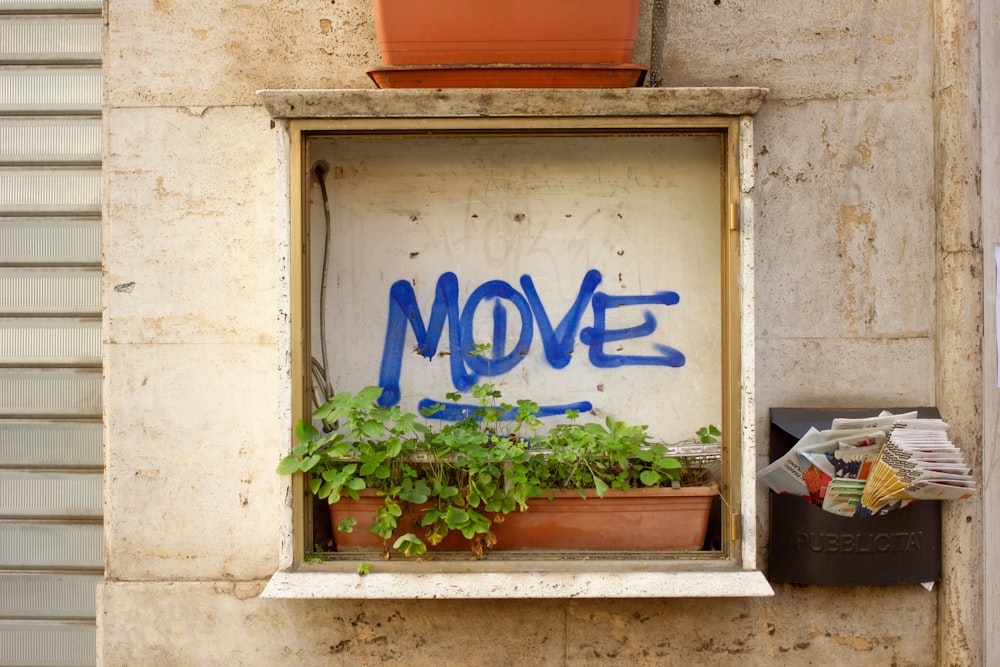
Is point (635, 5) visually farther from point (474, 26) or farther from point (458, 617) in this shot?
point (458, 617)

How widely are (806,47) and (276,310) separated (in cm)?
203

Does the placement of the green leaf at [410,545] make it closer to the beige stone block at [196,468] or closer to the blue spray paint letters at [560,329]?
the beige stone block at [196,468]

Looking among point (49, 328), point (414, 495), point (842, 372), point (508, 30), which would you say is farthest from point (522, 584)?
point (49, 328)

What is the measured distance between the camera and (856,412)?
3033 mm

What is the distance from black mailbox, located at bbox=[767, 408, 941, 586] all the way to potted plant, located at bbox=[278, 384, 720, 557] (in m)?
0.30

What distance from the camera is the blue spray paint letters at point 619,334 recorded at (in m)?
3.31

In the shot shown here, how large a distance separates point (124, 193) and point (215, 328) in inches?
22.4

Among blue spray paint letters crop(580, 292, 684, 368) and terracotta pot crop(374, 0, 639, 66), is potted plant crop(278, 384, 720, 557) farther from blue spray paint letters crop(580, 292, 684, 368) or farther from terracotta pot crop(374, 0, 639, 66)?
terracotta pot crop(374, 0, 639, 66)

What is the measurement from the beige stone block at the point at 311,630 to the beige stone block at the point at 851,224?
4.44 ft

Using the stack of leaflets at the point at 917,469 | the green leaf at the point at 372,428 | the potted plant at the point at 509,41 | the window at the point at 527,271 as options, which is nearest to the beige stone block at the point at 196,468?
the window at the point at 527,271

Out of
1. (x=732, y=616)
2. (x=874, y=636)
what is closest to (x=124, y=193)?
(x=732, y=616)

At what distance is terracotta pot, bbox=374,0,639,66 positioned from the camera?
283 cm

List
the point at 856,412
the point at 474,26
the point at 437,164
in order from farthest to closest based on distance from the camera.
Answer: the point at 437,164
the point at 856,412
the point at 474,26

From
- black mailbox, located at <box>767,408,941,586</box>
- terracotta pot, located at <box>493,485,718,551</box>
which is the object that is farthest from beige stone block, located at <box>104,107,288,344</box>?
black mailbox, located at <box>767,408,941,586</box>
